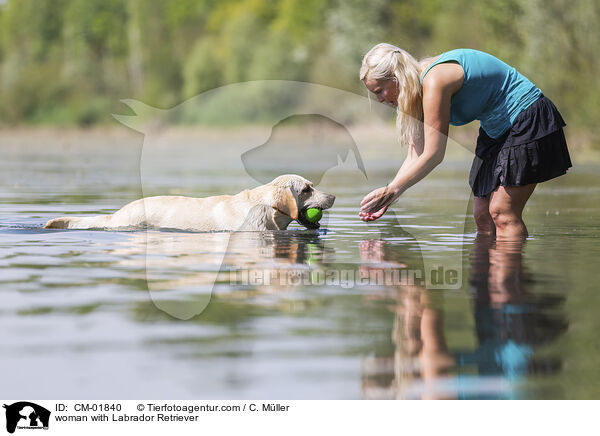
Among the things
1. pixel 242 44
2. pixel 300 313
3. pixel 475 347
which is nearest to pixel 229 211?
pixel 300 313

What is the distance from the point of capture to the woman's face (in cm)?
740

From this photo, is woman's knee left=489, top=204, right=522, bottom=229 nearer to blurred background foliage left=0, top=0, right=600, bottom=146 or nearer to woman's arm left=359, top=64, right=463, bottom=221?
woman's arm left=359, top=64, right=463, bottom=221

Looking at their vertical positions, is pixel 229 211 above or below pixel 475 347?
above

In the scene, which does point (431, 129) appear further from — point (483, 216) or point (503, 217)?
point (483, 216)

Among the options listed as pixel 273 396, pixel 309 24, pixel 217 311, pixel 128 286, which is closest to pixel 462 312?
pixel 217 311

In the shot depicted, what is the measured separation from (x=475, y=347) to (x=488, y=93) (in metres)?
3.69

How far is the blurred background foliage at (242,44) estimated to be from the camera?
1177 inches

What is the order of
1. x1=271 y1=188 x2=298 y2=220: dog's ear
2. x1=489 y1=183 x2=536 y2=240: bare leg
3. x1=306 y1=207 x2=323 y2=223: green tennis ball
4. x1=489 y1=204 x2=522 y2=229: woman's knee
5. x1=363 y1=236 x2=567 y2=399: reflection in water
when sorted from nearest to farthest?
x1=363 y1=236 x2=567 y2=399: reflection in water, x1=489 y1=183 x2=536 y2=240: bare leg, x1=489 y1=204 x2=522 y2=229: woman's knee, x1=271 y1=188 x2=298 y2=220: dog's ear, x1=306 y1=207 x2=323 y2=223: green tennis ball

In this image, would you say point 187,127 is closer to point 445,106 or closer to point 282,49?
point 282,49
